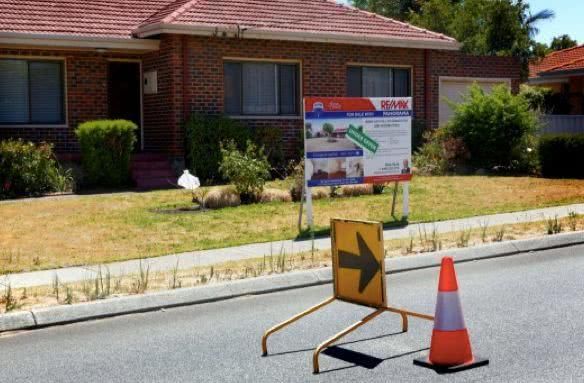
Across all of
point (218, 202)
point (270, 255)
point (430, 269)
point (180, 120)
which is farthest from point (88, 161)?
point (430, 269)

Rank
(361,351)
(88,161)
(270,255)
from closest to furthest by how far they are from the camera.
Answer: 1. (361,351)
2. (270,255)
3. (88,161)

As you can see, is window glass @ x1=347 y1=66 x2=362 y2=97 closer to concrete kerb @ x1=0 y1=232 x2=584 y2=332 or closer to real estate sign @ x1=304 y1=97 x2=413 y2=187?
real estate sign @ x1=304 y1=97 x2=413 y2=187

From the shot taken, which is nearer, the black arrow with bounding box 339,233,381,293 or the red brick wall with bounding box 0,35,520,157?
the black arrow with bounding box 339,233,381,293

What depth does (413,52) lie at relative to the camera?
25.2m

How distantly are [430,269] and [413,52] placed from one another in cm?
1522

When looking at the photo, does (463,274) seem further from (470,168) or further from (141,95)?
(141,95)

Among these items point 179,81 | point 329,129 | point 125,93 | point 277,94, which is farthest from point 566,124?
point 329,129

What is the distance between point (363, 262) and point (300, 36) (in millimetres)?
15741

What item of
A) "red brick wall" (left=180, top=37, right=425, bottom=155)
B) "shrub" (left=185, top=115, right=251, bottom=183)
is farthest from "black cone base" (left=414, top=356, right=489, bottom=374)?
"red brick wall" (left=180, top=37, right=425, bottom=155)

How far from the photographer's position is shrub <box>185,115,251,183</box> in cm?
2019

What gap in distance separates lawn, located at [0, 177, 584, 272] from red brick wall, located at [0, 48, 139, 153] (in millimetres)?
3899

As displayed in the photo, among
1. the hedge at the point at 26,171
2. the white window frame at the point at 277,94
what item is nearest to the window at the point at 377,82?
the white window frame at the point at 277,94

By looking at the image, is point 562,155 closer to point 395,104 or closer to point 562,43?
point 395,104

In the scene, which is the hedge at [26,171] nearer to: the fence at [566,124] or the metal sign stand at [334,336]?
the metal sign stand at [334,336]
